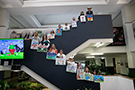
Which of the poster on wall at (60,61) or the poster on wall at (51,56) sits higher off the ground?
the poster on wall at (51,56)

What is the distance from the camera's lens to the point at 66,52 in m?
4.42

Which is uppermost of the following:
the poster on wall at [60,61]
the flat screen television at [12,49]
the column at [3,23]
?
the column at [3,23]

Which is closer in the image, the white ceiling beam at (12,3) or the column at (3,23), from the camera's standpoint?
the white ceiling beam at (12,3)

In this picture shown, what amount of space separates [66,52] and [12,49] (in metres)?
2.20

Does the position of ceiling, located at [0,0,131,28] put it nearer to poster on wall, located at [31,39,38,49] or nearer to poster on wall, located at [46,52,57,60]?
poster on wall, located at [31,39,38,49]

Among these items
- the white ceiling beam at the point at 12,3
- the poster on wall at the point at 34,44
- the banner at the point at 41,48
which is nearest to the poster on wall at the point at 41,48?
the banner at the point at 41,48

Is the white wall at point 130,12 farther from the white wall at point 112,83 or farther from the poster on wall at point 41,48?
the poster on wall at point 41,48

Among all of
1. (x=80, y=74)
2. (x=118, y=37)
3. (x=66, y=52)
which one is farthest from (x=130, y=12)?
(x=80, y=74)

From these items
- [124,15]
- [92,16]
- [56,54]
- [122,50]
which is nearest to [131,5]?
[124,15]

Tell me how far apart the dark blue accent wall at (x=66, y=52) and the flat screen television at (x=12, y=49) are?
1.03ft

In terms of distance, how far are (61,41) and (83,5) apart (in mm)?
4084

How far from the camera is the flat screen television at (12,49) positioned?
12.8 feet

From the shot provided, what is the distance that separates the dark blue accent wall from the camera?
Answer: 403cm

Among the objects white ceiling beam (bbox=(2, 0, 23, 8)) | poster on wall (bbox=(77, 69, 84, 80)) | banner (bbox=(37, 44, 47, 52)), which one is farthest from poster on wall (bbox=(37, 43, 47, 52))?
white ceiling beam (bbox=(2, 0, 23, 8))
